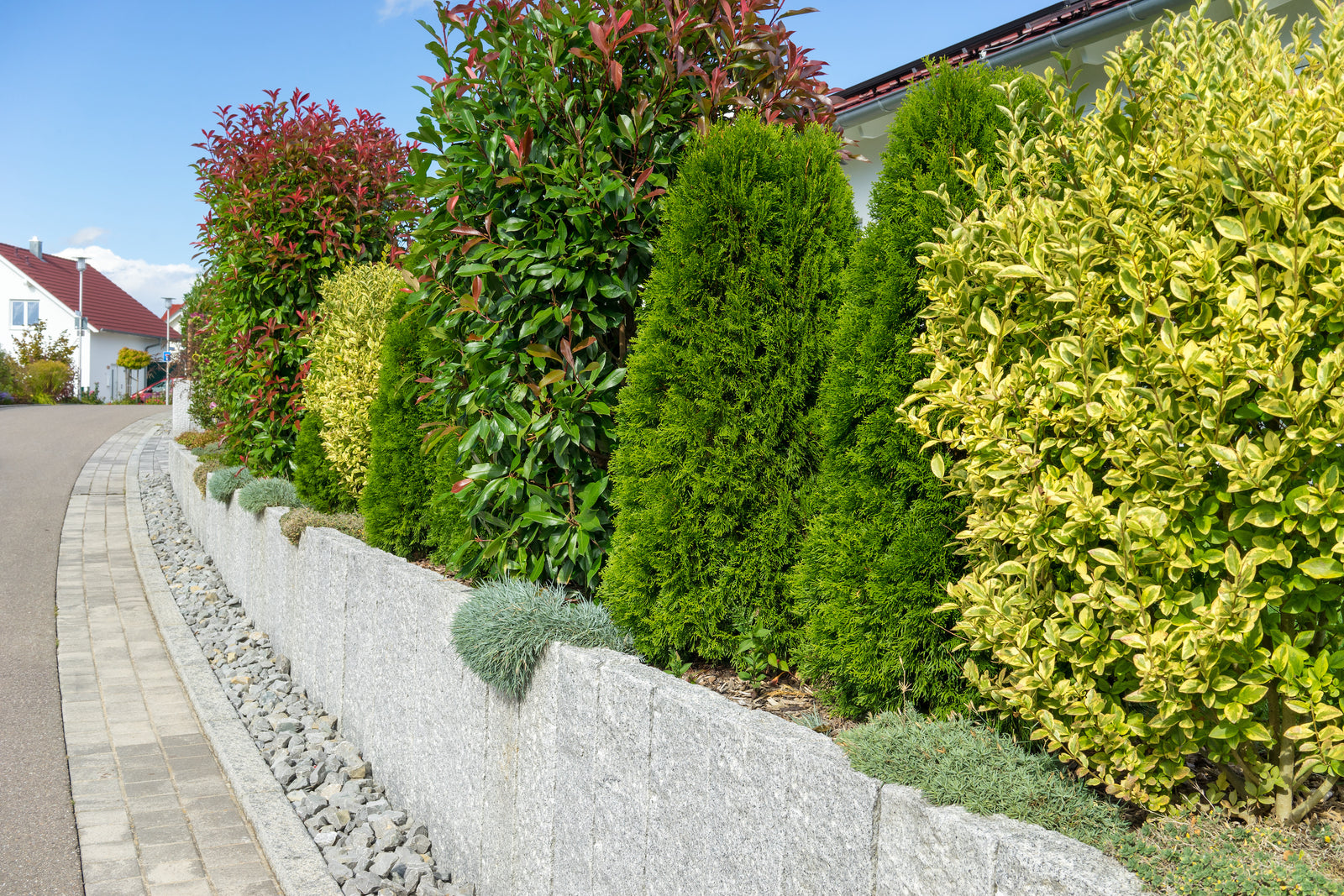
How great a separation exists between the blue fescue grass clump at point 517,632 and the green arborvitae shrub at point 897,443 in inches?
42.3

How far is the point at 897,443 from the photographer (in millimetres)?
2773

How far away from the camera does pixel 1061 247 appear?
2.22 m

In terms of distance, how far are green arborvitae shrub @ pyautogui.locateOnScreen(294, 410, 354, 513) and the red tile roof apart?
154 ft

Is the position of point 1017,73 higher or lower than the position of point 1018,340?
higher

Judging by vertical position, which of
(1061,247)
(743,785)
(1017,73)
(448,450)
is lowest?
(743,785)

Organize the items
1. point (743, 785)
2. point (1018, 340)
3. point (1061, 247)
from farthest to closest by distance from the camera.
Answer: point (743, 785)
point (1018, 340)
point (1061, 247)

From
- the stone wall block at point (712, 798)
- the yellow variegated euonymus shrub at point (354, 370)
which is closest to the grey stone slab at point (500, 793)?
the stone wall block at point (712, 798)

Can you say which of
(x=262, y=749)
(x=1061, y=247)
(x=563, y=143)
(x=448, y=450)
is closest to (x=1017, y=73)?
(x=1061, y=247)

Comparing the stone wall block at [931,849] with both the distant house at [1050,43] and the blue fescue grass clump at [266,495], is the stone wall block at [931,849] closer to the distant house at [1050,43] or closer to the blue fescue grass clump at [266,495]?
the distant house at [1050,43]

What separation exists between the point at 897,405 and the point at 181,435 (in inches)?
636

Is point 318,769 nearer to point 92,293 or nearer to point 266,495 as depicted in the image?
point 266,495

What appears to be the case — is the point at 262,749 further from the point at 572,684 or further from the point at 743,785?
the point at 743,785

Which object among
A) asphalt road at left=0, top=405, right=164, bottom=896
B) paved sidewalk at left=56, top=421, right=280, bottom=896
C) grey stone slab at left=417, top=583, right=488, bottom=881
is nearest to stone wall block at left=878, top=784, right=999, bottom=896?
grey stone slab at left=417, top=583, right=488, bottom=881

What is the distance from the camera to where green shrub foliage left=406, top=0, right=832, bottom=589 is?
13.1 feet
